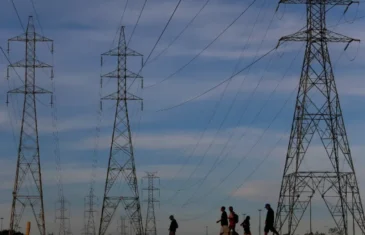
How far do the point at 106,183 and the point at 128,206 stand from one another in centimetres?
617

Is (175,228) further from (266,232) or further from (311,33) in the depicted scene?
(311,33)

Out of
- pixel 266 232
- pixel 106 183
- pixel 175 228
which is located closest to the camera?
pixel 266 232

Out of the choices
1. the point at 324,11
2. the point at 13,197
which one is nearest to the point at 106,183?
the point at 13,197

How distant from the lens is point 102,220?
86.0 m

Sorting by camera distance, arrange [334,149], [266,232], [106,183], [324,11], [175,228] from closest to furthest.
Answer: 1. [266,232]
2. [175,228]
3. [334,149]
4. [324,11]
5. [106,183]

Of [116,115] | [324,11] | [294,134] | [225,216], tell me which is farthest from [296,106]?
[225,216]

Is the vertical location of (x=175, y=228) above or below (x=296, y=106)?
below

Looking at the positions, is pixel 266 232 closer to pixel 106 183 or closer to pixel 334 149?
pixel 334 149

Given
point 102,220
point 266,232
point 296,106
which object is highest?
point 296,106

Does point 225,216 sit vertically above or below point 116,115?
below

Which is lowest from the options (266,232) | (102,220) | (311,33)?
(266,232)

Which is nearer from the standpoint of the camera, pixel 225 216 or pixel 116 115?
pixel 225 216

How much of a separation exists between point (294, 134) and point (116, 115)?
798 inches

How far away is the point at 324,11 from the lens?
245ft
